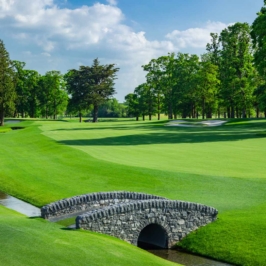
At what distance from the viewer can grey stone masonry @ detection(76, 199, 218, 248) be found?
14.6m

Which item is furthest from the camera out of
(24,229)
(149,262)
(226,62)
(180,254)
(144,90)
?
(144,90)

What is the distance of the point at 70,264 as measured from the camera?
11.0 m

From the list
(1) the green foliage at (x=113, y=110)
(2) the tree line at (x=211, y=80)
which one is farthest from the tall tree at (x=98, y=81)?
(1) the green foliage at (x=113, y=110)

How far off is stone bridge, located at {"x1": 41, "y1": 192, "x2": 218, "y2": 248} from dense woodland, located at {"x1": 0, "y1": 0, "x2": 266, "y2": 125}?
54.5 m

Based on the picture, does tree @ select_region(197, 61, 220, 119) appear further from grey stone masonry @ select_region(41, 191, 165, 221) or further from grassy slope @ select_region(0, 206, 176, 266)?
grassy slope @ select_region(0, 206, 176, 266)

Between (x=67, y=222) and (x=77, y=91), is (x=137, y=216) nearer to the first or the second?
(x=67, y=222)

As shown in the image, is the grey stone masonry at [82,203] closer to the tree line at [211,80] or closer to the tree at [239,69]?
the tree line at [211,80]

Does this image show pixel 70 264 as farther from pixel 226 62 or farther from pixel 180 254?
pixel 226 62

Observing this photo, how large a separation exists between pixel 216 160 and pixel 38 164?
13.3m

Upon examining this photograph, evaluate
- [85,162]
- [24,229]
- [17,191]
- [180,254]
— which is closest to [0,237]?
[24,229]

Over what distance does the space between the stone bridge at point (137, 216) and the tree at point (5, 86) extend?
244ft

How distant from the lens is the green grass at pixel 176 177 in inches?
611

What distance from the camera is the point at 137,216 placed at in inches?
606

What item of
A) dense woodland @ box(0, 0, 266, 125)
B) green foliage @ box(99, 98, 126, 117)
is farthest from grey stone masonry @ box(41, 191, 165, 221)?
green foliage @ box(99, 98, 126, 117)
